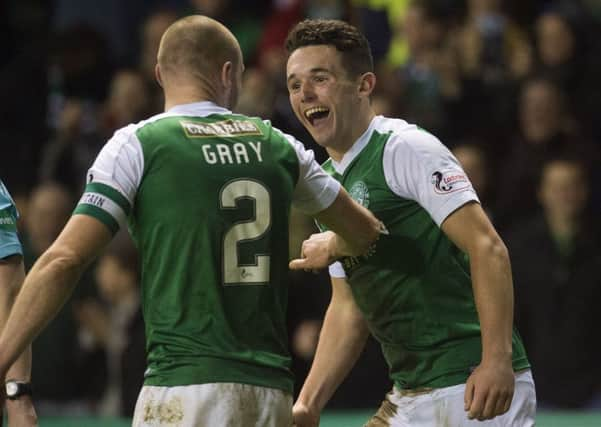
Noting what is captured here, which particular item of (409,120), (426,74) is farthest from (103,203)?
(426,74)

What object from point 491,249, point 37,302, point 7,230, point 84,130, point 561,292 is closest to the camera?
point 37,302

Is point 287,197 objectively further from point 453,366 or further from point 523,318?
point 523,318

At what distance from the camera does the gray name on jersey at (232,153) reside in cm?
420

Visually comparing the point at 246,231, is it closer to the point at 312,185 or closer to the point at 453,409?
the point at 312,185

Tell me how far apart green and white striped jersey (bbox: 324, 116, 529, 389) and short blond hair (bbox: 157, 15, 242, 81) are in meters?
0.78

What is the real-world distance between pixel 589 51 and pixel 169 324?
6.63 meters

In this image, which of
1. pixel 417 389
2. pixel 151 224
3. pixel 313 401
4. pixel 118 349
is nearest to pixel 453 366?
pixel 417 389

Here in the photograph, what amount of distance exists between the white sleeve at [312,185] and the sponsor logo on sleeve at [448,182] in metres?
0.38

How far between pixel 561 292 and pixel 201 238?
17.0 ft

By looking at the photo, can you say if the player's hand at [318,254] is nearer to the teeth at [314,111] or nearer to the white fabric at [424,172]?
the white fabric at [424,172]

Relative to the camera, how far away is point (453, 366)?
4766mm

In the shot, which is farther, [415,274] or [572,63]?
[572,63]

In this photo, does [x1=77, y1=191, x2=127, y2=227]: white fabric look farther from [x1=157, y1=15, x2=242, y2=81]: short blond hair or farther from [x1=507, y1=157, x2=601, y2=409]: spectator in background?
[x1=507, y1=157, x2=601, y2=409]: spectator in background

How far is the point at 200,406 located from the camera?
13.5 ft
